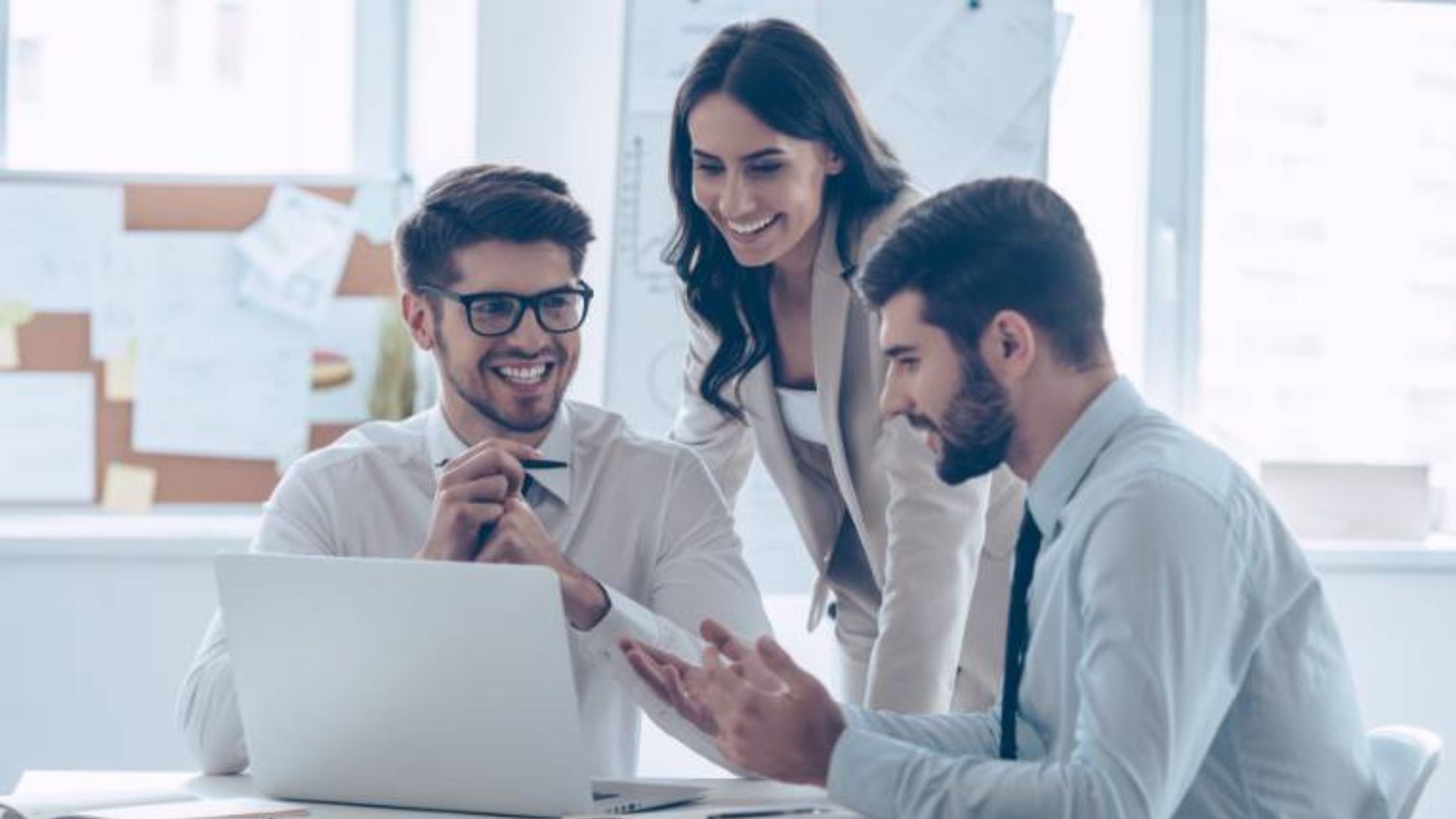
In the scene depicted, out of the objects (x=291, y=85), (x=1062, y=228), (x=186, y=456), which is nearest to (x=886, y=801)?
(x=1062, y=228)

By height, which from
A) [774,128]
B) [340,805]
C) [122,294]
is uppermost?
[774,128]

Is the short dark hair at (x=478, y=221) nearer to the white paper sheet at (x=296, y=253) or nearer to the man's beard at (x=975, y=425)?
the man's beard at (x=975, y=425)

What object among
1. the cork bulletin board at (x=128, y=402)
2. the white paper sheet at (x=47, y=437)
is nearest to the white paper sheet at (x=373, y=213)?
the cork bulletin board at (x=128, y=402)

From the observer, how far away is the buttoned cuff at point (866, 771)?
57.6 inches

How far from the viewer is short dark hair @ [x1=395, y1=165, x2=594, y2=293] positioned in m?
2.08

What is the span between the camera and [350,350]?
3590 mm

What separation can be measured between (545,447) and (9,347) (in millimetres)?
1780

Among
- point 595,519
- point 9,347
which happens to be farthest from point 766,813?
point 9,347

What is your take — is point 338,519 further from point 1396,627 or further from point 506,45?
point 1396,627

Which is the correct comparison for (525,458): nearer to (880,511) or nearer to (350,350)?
(880,511)

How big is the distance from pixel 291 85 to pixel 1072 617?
8.48 ft

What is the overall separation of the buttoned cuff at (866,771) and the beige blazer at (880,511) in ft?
2.07

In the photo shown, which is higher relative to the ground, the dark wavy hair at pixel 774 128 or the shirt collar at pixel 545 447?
the dark wavy hair at pixel 774 128

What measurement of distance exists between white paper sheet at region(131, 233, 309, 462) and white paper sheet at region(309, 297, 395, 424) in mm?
38
